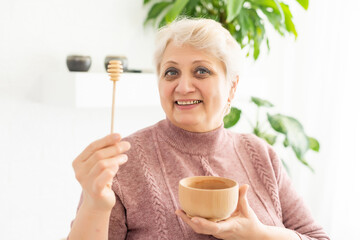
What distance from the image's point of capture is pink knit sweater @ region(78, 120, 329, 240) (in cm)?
115

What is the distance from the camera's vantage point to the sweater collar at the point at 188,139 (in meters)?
1.28

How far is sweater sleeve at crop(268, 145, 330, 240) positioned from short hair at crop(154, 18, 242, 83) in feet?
1.35

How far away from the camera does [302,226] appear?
4.37 ft

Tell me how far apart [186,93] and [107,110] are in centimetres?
111

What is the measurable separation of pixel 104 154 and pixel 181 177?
1.36ft

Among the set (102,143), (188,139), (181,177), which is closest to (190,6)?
(188,139)

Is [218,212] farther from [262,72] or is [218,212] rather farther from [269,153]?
[262,72]

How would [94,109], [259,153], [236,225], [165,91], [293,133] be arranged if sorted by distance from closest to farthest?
[236,225] → [165,91] → [259,153] → [293,133] → [94,109]

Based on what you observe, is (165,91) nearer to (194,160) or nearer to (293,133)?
(194,160)

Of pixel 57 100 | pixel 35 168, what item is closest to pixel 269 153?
pixel 57 100

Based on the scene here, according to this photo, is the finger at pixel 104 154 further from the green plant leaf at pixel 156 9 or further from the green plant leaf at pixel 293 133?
the green plant leaf at pixel 156 9

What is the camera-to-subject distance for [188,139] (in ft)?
4.22

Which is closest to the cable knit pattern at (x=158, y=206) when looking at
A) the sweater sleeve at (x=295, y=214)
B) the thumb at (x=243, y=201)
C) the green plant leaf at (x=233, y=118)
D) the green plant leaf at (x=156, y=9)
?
the thumb at (x=243, y=201)

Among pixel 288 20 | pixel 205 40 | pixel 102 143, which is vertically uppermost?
pixel 288 20
